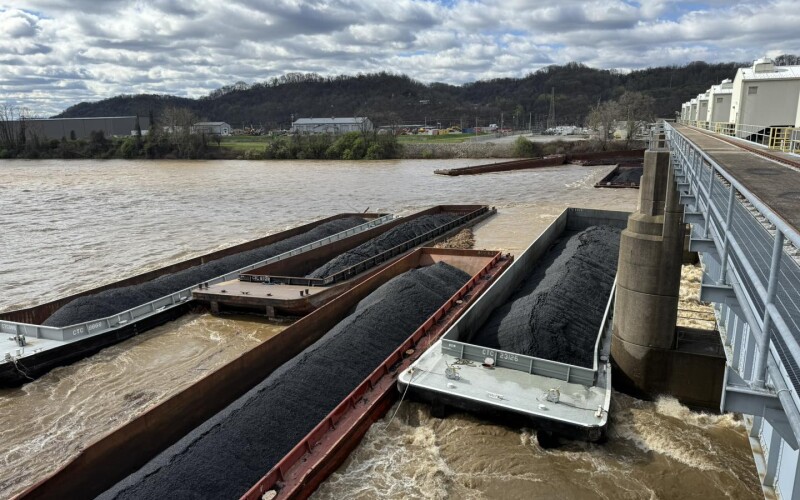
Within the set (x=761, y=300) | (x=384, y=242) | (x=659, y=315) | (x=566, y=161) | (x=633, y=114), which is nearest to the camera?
(x=761, y=300)

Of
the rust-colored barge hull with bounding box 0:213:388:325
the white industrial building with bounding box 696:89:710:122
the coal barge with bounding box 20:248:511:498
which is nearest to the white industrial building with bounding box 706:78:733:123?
the white industrial building with bounding box 696:89:710:122

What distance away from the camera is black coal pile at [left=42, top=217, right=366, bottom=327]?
13344 mm

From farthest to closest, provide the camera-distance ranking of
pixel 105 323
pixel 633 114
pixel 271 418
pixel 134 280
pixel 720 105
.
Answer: pixel 633 114 < pixel 720 105 < pixel 134 280 < pixel 105 323 < pixel 271 418

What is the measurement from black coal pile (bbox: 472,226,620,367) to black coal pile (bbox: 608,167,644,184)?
99.6 feet

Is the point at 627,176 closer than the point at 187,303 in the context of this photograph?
No

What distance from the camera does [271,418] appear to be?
816 cm

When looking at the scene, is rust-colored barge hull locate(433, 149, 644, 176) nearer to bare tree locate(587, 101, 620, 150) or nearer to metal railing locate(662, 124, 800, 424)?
bare tree locate(587, 101, 620, 150)

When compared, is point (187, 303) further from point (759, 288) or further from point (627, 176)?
point (627, 176)

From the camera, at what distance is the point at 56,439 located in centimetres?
946

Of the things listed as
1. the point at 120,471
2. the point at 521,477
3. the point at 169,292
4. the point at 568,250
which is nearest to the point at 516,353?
the point at 521,477

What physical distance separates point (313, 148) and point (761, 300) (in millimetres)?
76877

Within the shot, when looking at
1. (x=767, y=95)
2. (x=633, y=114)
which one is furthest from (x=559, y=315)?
(x=633, y=114)

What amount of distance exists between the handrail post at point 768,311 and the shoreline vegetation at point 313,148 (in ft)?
227

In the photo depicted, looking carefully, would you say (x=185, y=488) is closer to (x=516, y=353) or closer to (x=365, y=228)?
(x=516, y=353)
